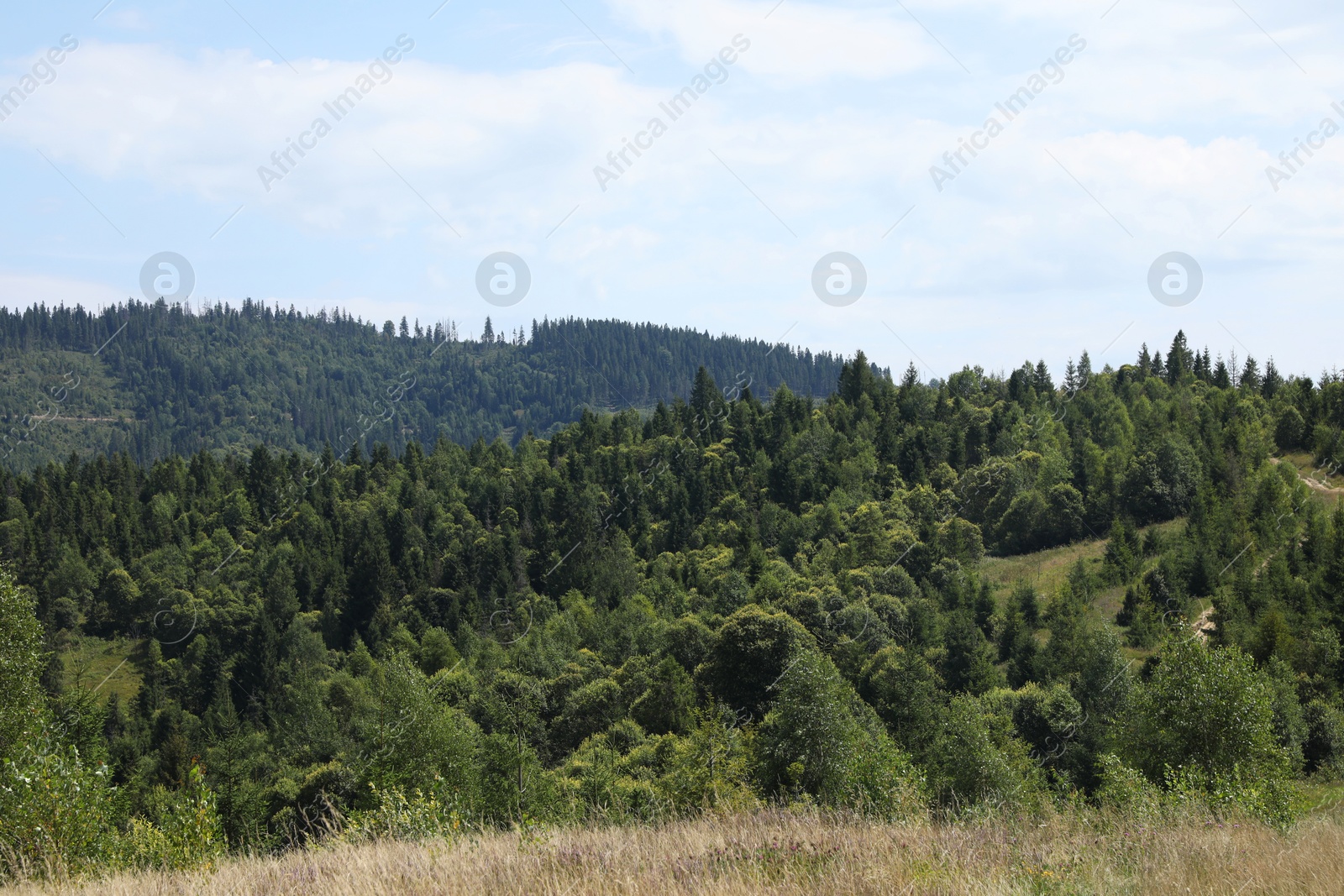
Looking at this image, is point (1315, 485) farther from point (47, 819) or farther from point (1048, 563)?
point (47, 819)

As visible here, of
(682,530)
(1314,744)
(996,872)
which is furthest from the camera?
(682,530)

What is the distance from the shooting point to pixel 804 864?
9445mm

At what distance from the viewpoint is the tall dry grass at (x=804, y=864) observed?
8.83 meters

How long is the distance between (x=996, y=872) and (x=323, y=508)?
502ft

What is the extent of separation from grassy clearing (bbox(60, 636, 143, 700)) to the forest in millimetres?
575

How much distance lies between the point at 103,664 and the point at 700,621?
3276 inches

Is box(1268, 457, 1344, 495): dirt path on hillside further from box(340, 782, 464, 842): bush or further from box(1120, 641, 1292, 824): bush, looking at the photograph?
box(340, 782, 464, 842): bush

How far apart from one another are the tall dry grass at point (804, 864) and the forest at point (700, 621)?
1.46m

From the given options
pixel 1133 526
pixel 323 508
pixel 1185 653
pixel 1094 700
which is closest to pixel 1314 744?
pixel 1094 700

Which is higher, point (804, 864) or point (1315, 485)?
point (1315, 485)

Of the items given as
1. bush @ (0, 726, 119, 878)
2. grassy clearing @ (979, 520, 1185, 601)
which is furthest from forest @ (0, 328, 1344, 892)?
grassy clearing @ (979, 520, 1185, 601)

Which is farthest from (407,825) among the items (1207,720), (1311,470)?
(1311,470)

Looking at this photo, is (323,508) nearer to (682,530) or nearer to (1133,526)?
(682,530)

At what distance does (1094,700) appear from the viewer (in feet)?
208
